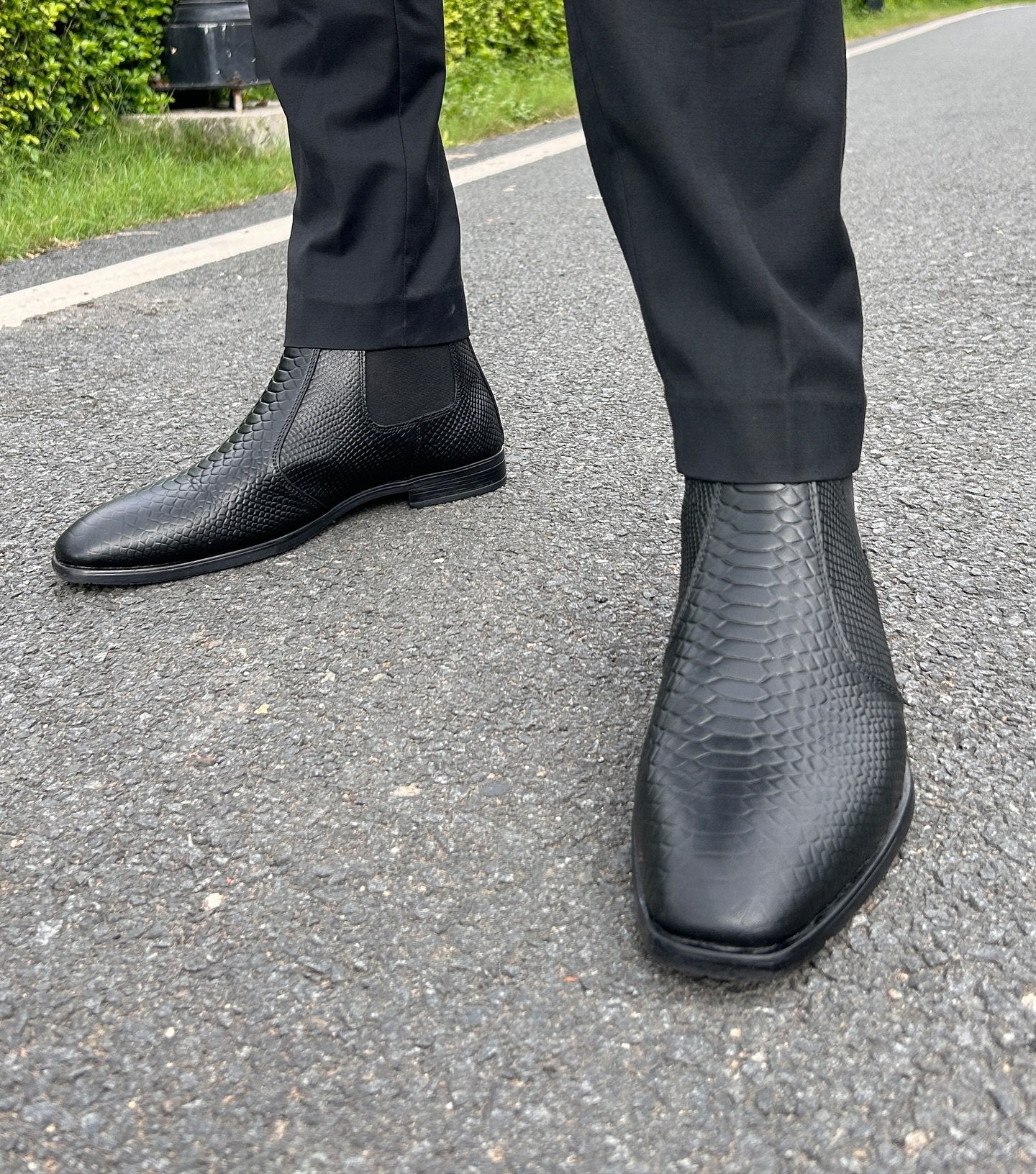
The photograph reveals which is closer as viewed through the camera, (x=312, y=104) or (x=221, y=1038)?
(x=221, y=1038)

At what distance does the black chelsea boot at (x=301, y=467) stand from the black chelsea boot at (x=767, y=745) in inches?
24.4

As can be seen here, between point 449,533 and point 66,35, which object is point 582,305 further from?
point 66,35

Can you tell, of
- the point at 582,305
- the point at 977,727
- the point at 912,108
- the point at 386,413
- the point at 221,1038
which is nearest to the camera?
the point at 221,1038

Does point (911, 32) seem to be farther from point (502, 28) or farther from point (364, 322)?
point (364, 322)

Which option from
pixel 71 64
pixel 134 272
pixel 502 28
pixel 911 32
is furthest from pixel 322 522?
pixel 911 32

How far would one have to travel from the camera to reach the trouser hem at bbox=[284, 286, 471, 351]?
61.4 inches

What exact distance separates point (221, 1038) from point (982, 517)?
1215 mm

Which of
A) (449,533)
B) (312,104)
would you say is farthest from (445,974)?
(312,104)

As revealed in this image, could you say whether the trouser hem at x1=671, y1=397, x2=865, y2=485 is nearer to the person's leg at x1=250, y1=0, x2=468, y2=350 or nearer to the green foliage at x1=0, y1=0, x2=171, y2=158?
the person's leg at x1=250, y1=0, x2=468, y2=350

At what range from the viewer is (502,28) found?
8492mm

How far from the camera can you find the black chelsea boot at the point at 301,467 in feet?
4.95

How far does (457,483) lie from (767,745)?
2.78 feet

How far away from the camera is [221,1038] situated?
34.3 inches

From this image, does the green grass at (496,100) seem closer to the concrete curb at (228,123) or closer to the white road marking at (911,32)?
the concrete curb at (228,123)
